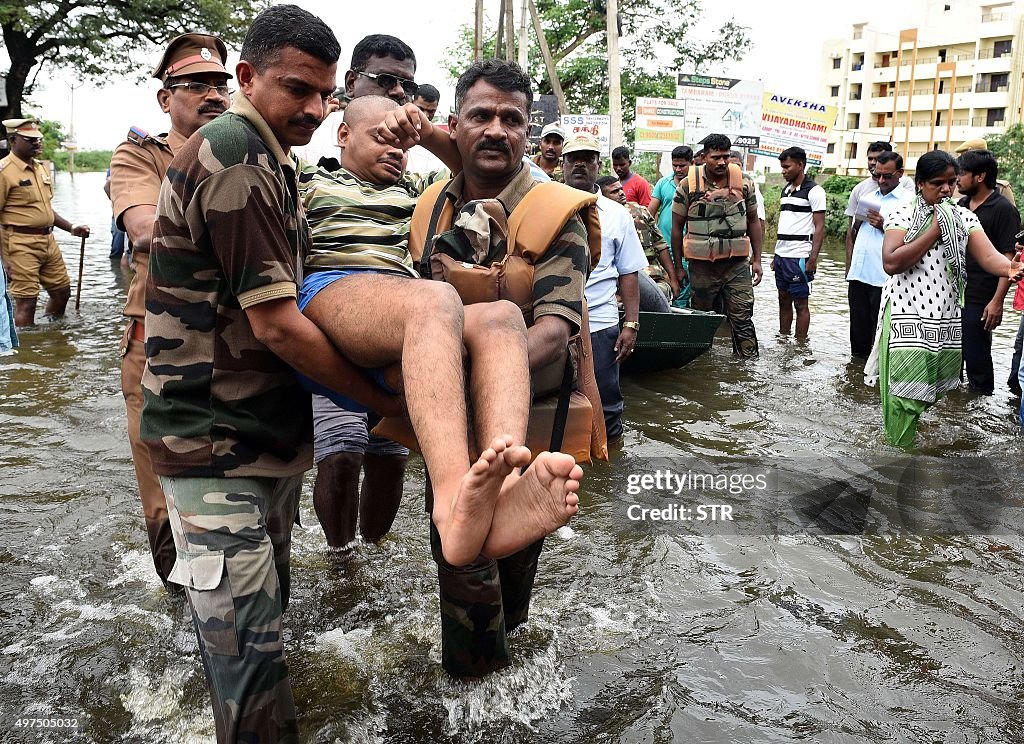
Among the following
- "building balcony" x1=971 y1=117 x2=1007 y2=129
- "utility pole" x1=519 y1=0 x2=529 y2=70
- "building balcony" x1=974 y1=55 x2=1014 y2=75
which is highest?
"building balcony" x1=974 y1=55 x2=1014 y2=75

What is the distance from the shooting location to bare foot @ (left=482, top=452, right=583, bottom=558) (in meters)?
2.15

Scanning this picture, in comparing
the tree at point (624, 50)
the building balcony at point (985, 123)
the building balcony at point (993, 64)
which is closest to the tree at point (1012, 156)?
the tree at point (624, 50)

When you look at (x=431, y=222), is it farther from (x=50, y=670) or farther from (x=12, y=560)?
(x=12, y=560)

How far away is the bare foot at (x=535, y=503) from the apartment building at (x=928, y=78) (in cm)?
4889

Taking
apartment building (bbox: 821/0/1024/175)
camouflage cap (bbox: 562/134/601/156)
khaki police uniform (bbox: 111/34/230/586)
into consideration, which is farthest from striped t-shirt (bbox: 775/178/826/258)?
apartment building (bbox: 821/0/1024/175)

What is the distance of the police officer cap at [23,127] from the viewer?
951 centimetres

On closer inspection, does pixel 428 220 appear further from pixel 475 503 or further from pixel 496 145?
pixel 475 503

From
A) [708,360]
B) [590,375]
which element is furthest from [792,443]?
[590,375]

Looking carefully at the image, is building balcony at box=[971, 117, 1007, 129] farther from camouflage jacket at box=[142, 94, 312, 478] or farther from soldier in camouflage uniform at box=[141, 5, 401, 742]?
camouflage jacket at box=[142, 94, 312, 478]

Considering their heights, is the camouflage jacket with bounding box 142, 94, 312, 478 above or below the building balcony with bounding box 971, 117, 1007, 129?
below

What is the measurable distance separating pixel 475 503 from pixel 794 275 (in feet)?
28.5

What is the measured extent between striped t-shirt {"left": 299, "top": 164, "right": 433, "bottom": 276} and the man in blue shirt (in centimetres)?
697

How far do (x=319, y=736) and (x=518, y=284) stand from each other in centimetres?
164

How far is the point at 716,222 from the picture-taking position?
8.95 m
